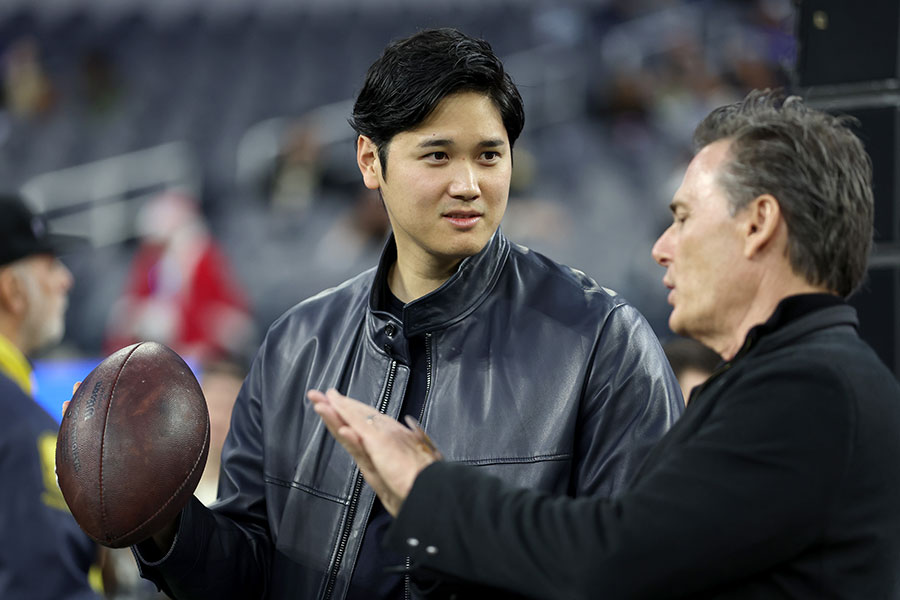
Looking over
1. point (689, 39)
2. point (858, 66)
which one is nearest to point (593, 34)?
point (689, 39)

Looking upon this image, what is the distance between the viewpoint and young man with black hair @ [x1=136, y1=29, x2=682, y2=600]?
2045 millimetres

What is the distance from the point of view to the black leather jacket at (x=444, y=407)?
2.04m

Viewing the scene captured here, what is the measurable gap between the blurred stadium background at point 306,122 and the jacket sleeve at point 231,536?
5.26 m

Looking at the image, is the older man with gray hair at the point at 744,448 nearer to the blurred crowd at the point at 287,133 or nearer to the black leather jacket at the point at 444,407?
the black leather jacket at the point at 444,407

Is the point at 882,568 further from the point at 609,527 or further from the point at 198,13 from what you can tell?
the point at 198,13

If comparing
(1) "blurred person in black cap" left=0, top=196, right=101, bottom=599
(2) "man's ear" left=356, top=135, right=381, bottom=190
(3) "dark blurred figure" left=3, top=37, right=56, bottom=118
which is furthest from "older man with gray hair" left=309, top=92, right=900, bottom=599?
(3) "dark blurred figure" left=3, top=37, right=56, bottom=118

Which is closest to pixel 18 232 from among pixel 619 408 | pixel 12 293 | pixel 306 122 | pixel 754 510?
pixel 12 293

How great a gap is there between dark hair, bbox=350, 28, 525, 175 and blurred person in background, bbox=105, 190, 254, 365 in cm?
516

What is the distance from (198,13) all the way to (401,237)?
1136cm

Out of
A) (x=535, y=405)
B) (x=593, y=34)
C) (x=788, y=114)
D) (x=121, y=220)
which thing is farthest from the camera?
(x=593, y=34)

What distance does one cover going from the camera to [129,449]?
2.06 m

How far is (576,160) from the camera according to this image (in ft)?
31.9

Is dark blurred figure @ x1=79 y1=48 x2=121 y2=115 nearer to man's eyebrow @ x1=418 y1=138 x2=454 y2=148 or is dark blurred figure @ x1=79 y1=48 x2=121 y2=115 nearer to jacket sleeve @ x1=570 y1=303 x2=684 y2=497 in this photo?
man's eyebrow @ x1=418 y1=138 x2=454 y2=148

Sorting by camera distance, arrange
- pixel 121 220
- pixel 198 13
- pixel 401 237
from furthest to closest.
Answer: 1. pixel 198 13
2. pixel 121 220
3. pixel 401 237
